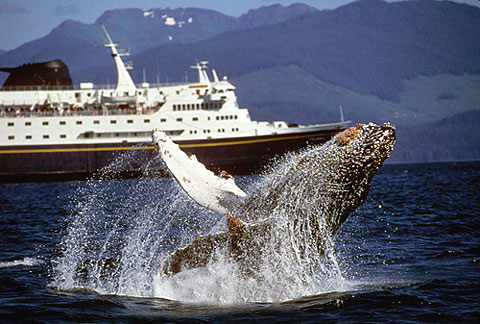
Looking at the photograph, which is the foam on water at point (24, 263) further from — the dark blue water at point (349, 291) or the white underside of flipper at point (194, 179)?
the white underside of flipper at point (194, 179)

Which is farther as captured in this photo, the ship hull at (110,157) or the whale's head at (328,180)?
the ship hull at (110,157)

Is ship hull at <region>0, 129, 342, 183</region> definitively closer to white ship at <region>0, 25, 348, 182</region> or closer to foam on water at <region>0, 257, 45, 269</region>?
white ship at <region>0, 25, 348, 182</region>

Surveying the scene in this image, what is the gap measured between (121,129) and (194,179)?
70.6m

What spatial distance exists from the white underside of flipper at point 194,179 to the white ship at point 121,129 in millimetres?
66111

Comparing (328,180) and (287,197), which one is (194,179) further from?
(328,180)

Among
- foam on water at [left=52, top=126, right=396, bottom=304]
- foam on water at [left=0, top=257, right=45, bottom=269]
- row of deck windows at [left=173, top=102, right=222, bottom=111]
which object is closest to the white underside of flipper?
foam on water at [left=52, top=126, right=396, bottom=304]

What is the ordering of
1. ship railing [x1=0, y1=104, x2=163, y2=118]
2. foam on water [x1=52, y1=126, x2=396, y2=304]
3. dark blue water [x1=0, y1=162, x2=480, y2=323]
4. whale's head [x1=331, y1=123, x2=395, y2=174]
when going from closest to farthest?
whale's head [x1=331, y1=123, x2=395, y2=174]
dark blue water [x1=0, y1=162, x2=480, y2=323]
foam on water [x1=52, y1=126, x2=396, y2=304]
ship railing [x1=0, y1=104, x2=163, y2=118]

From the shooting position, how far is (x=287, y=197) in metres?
11.1

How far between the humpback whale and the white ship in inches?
2595

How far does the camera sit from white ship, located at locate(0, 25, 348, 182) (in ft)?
254

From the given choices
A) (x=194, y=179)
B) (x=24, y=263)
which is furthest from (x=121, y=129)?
(x=194, y=179)

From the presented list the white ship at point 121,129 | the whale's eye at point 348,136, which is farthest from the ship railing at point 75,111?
the whale's eye at point 348,136

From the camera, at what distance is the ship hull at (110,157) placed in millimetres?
77062

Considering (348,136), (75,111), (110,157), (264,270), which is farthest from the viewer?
(75,111)
